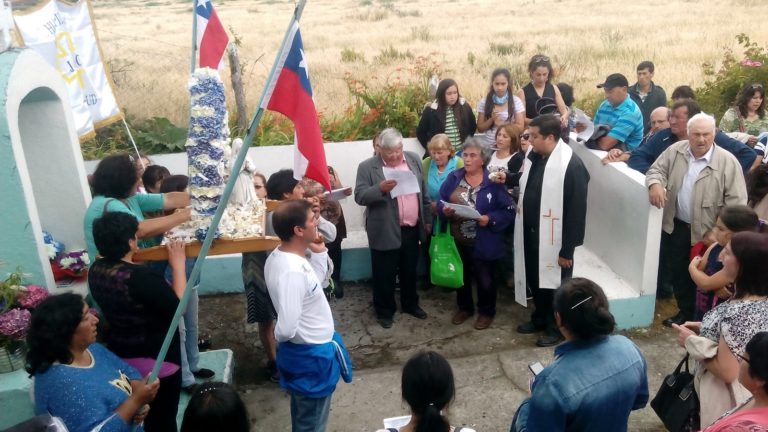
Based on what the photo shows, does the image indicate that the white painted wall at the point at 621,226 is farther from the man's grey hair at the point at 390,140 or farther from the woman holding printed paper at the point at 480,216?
the man's grey hair at the point at 390,140

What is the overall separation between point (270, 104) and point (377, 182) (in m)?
2.58

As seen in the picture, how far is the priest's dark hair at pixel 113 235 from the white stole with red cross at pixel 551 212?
3299mm

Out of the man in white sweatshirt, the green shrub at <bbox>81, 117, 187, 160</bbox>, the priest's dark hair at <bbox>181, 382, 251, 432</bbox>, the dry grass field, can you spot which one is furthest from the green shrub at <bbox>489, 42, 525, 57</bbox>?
the priest's dark hair at <bbox>181, 382, 251, 432</bbox>

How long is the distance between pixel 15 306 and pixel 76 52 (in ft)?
9.97

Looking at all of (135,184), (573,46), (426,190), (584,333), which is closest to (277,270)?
(135,184)

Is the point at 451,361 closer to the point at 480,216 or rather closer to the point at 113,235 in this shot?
the point at 480,216

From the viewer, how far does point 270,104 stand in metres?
3.33

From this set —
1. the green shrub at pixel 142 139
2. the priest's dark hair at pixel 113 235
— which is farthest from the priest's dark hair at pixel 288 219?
the green shrub at pixel 142 139

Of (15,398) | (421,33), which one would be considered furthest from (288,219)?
(421,33)

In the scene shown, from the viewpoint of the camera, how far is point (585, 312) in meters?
2.82

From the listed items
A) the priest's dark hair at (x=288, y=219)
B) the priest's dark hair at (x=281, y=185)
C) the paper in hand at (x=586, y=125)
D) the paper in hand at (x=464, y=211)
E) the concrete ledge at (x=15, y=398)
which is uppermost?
the priest's dark hair at (x=288, y=219)

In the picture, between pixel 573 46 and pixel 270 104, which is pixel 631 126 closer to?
pixel 270 104

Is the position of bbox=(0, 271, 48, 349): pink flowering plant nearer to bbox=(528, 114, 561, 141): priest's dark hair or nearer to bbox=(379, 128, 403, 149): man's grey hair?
bbox=(379, 128, 403, 149): man's grey hair

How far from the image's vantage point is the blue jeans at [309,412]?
3822 millimetres
